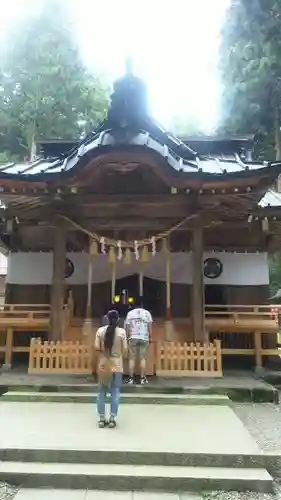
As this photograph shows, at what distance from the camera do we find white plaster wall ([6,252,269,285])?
34.1 feet

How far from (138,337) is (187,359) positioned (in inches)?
55.5

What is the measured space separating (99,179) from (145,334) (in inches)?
139

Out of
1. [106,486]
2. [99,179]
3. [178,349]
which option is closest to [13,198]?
[99,179]

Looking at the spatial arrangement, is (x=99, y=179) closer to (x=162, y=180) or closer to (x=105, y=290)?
(x=162, y=180)

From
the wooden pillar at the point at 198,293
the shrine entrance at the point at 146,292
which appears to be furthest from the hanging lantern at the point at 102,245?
the wooden pillar at the point at 198,293

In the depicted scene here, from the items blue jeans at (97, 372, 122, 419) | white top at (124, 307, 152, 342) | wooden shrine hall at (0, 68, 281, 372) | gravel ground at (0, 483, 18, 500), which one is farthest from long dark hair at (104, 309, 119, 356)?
wooden shrine hall at (0, 68, 281, 372)

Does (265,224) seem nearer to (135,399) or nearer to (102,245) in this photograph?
(102,245)

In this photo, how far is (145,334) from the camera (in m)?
7.15

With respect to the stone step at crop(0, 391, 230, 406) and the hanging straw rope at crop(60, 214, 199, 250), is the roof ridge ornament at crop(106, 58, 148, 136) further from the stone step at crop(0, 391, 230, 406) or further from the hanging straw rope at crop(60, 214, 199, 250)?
the stone step at crop(0, 391, 230, 406)

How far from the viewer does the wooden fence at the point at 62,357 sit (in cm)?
798

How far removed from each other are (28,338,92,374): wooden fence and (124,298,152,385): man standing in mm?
1104

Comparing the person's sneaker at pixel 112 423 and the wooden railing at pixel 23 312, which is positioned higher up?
the wooden railing at pixel 23 312

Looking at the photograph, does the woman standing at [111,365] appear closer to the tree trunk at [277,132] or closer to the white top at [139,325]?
the white top at [139,325]

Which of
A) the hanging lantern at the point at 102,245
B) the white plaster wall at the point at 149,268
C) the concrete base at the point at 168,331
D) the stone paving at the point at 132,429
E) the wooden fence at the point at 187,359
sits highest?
the hanging lantern at the point at 102,245
